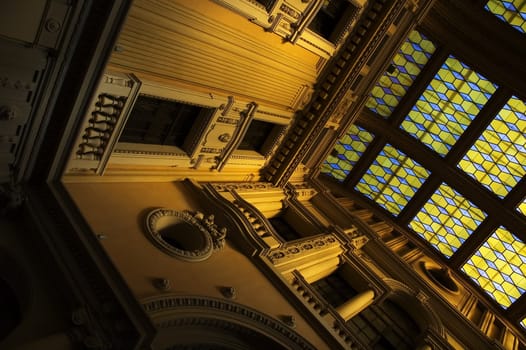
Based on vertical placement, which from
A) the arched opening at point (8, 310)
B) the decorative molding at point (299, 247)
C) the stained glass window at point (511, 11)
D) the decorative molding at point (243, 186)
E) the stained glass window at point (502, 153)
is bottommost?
the arched opening at point (8, 310)

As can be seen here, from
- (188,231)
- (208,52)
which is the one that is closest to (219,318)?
(188,231)

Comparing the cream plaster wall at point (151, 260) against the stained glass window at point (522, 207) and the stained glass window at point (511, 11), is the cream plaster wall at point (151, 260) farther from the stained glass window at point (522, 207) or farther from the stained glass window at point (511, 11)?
the stained glass window at point (511, 11)

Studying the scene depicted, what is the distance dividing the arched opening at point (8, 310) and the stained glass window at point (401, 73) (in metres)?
12.6

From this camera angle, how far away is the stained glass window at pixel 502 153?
43.1ft

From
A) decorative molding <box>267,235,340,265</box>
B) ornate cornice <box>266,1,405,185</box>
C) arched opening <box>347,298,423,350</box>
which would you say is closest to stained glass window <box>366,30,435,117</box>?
ornate cornice <box>266,1,405,185</box>

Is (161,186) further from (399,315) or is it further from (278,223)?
(399,315)

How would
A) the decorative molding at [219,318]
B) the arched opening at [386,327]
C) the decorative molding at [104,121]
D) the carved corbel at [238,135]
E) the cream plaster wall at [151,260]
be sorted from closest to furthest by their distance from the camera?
the decorative molding at [219,318]
the cream plaster wall at [151,260]
the decorative molding at [104,121]
the carved corbel at [238,135]
the arched opening at [386,327]

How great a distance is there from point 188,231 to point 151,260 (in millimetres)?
1575

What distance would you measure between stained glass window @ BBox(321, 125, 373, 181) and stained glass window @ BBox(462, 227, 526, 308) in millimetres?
5494

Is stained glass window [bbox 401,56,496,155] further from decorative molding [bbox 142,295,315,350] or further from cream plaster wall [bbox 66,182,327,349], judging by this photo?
decorative molding [bbox 142,295,315,350]

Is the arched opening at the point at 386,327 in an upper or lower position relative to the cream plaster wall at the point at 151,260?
lower

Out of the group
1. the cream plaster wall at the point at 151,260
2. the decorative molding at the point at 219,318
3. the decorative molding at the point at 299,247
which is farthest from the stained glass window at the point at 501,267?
the decorative molding at the point at 219,318

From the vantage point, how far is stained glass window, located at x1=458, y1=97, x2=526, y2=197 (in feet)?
43.1

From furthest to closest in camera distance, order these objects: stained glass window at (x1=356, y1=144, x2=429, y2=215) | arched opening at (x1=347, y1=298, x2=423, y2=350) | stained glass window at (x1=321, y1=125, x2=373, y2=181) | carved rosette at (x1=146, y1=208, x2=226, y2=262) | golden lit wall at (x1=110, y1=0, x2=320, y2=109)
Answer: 1. stained glass window at (x1=321, y1=125, x2=373, y2=181)
2. stained glass window at (x1=356, y1=144, x2=429, y2=215)
3. arched opening at (x1=347, y1=298, x2=423, y2=350)
4. carved rosette at (x1=146, y1=208, x2=226, y2=262)
5. golden lit wall at (x1=110, y1=0, x2=320, y2=109)
